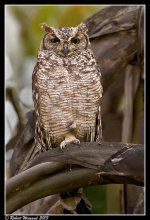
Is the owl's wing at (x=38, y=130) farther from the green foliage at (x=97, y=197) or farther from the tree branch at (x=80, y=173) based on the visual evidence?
the tree branch at (x=80, y=173)

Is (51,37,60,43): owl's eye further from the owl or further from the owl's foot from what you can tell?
the owl's foot

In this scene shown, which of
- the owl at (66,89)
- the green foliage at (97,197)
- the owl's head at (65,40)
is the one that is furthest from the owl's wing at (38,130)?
the green foliage at (97,197)

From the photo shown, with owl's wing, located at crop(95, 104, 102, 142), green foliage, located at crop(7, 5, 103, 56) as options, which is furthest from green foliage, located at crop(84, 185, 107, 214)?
green foliage, located at crop(7, 5, 103, 56)

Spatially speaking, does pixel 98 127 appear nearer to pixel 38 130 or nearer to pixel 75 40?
Answer: pixel 38 130

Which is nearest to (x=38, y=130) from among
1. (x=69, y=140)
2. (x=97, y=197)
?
(x=69, y=140)

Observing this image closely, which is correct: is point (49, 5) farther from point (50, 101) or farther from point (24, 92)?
point (50, 101)

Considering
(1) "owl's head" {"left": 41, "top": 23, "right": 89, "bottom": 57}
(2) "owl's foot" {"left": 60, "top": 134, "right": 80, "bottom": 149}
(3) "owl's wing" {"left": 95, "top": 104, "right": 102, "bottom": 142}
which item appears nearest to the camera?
(2) "owl's foot" {"left": 60, "top": 134, "right": 80, "bottom": 149}
